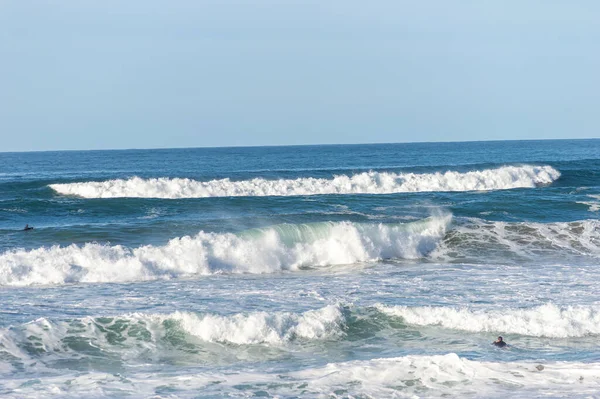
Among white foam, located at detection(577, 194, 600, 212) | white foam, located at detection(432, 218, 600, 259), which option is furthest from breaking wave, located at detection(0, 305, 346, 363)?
white foam, located at detection(577, 194, 600, 212)

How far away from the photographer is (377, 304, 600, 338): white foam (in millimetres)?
13961

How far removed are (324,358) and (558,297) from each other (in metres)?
6.04

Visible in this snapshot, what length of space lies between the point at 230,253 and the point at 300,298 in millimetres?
5189

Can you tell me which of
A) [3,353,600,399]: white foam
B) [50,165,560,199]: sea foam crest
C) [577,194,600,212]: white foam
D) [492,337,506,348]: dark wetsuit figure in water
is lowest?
[3,353,600,399]: white foam

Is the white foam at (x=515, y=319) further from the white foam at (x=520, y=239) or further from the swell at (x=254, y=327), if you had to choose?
the white foam at (x=520, y=239)

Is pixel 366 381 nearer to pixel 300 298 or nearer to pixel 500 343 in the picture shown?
pixel 500 343

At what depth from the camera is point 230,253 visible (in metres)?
21.1

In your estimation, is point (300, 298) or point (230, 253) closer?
point (300, 298)

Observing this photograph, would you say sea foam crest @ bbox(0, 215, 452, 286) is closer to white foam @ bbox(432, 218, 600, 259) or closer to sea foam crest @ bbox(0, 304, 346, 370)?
white foam @ bbox(432, 218, 600, 259)

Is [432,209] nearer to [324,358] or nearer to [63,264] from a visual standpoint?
[63,264]

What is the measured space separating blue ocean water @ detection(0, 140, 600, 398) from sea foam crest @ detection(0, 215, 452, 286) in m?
0.05

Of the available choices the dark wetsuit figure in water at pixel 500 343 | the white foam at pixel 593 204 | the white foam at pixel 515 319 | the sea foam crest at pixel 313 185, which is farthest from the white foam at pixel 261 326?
the sea foam crest at pixel 313 185

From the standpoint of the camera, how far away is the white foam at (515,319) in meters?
14.0

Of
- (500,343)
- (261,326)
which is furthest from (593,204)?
(261,326)
